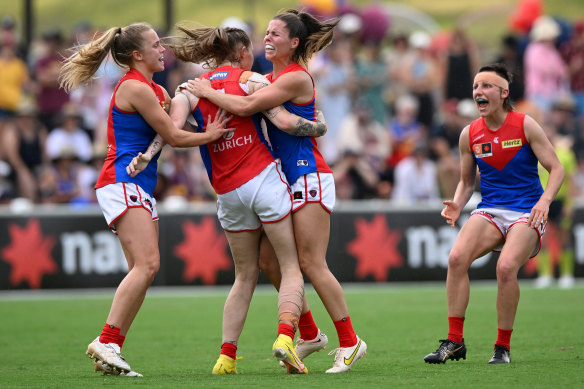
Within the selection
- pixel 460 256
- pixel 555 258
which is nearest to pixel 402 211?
pixel 555 258

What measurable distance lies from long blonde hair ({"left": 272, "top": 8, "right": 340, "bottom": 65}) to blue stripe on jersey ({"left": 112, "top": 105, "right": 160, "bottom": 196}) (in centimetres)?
121

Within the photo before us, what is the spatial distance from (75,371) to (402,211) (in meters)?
8.42

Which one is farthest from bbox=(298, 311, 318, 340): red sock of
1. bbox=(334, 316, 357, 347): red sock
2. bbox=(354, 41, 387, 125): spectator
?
bbox=(354, 41, 387, 125): spectator

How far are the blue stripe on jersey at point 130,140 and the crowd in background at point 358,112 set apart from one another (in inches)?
315

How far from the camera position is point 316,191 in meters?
6.73

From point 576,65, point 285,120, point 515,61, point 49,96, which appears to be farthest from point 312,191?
point 576,65

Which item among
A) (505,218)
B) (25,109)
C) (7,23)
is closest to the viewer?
(505,218)

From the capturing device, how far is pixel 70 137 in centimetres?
1598

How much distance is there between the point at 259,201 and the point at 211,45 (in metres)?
1.18

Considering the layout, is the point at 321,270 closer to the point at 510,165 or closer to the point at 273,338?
the point at 510,165

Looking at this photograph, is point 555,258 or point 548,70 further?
point 548,70

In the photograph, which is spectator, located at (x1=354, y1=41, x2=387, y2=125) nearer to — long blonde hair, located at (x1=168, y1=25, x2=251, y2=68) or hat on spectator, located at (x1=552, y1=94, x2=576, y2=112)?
hat on spectator, located at (x1=552, y1=94, x2=576, y2=112)

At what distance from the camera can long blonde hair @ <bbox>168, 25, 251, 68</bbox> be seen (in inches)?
270

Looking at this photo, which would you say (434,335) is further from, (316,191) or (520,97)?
(520,97)
